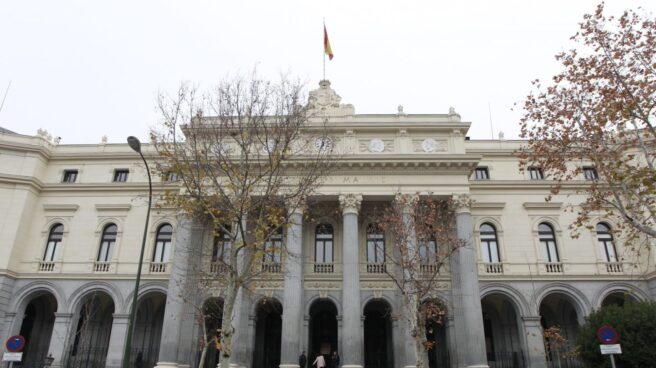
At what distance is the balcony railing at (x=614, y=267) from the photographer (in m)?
26.6

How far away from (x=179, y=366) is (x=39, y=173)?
1603cm

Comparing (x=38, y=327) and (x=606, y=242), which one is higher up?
(x=606, y=242)

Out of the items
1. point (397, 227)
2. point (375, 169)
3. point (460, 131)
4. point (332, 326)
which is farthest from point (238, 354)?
point (460, 131)

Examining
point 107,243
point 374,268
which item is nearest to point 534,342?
point 374,268

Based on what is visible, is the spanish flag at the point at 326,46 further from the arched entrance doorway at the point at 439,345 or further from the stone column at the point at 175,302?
the arched entrance doorway at the point at 439,345

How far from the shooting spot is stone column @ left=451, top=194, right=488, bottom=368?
22.9 m

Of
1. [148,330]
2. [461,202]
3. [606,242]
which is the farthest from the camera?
[148,330]

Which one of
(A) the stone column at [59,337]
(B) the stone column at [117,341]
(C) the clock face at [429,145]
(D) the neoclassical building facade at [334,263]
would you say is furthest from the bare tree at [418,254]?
(A) the stone column at [59,337]

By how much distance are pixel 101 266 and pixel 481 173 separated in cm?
2407

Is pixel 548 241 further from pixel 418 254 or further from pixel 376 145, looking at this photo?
pixel 418 254

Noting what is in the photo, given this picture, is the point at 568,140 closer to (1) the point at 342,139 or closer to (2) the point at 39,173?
(1) the point at 342,139

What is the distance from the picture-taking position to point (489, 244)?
28.0 metres

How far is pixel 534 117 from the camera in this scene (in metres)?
14.9

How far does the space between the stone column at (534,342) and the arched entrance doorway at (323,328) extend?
10.6 meters
